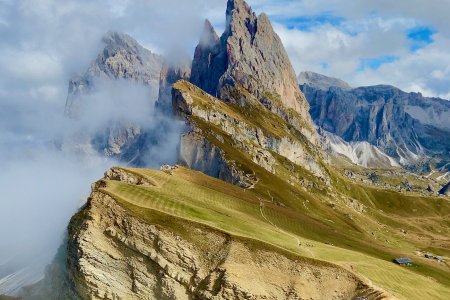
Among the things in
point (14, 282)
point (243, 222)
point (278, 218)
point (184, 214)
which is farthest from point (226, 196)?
point (14, 282)

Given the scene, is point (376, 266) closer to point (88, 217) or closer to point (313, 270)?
point (313, 270)

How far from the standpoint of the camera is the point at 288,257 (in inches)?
2591

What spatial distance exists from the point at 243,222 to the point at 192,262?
63.3 feet

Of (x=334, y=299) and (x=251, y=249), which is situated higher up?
(x=251, y=249)

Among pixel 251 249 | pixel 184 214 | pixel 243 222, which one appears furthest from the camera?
pixel 243 222

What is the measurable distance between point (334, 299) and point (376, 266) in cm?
1513

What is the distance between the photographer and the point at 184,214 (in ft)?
244

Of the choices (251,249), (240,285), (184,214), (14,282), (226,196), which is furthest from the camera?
(14,282)

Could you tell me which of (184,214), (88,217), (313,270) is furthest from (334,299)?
(88,217)

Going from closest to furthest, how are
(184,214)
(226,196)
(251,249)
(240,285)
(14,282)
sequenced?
(240,285), (251,249), (184,214), (226,196), (14,282)

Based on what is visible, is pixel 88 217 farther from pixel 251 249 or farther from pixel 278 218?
pixel 278 218

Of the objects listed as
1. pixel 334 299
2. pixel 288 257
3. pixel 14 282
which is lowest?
pixel 14 282

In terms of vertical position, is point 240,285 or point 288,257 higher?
point 288,257

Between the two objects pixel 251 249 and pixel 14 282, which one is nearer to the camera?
pixel 251 249
